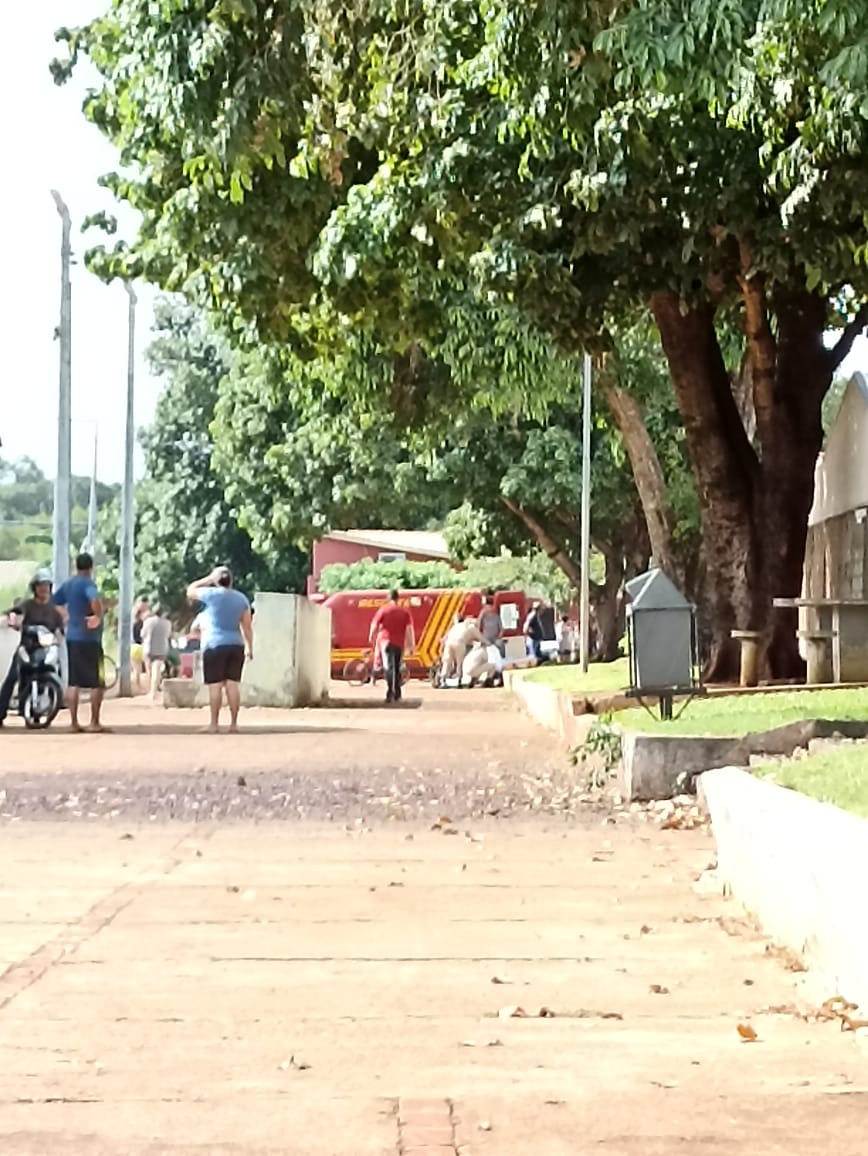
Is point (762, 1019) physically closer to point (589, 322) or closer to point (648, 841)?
point (648, 841)

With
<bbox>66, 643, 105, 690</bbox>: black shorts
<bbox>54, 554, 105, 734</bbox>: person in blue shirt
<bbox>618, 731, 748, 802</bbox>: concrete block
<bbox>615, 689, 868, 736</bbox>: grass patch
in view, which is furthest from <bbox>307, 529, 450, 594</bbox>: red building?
<bbox>618, 731, 748, 802</bbox>: concrete block

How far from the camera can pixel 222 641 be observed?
20891mm

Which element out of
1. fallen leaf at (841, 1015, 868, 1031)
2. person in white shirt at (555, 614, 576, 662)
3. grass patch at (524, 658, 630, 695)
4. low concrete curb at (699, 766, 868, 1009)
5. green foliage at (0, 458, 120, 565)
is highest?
green foliage at (0, 458, 120, 565)

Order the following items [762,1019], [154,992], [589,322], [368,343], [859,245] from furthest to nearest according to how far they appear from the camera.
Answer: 1. [368,343]
2. [589,322]
3. [859,245]
4. [154,992]
5. [762,1019]

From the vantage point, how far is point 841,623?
21.8m

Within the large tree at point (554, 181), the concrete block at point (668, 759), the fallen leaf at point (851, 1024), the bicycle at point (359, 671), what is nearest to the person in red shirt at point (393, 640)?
the large tree at point (554, 181)

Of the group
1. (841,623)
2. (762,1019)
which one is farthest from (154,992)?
(841,623)

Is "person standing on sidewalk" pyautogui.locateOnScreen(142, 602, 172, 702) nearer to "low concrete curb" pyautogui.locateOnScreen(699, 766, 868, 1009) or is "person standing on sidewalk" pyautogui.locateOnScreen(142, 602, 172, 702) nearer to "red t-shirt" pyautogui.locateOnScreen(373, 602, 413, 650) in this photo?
"red t-shirt" pyautogui.locateOnScreen(373, 602, 413, 650)

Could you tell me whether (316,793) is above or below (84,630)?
below

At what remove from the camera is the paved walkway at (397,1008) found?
468 centimetres

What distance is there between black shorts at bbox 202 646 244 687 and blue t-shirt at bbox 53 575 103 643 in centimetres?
117

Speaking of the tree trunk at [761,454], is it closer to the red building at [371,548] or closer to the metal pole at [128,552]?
the metal pole at [128,552]

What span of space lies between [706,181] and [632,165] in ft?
2.71

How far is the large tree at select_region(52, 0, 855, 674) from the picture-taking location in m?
10.9
